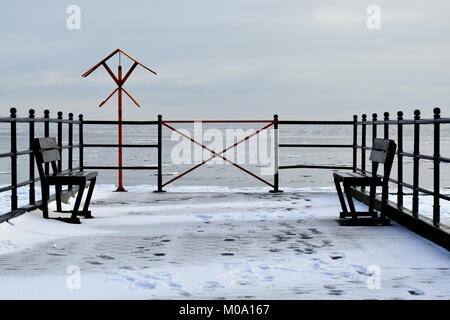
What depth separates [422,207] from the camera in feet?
26.7

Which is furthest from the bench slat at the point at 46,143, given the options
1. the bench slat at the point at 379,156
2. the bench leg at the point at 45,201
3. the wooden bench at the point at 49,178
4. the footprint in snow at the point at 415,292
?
the footprint in snow at the point at 415,292

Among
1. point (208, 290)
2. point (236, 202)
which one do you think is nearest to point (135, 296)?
point (208, 290)

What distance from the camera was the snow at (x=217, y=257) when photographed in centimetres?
355

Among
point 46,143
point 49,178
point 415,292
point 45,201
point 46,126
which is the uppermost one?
point 46,126

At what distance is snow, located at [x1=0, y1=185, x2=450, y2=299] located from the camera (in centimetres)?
355

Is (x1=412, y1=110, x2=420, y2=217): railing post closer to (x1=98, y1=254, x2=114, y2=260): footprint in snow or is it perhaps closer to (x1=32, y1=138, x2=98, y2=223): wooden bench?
(x1=98, y1=254, x2=114, y2=260): footprint in snow

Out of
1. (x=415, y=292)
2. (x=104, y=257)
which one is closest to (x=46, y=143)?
(x=104, y=257)

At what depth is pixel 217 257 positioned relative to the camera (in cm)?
445

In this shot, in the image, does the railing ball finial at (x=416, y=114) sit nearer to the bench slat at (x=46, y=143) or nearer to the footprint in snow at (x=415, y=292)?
the footprint in snow at (x=415, y=292)

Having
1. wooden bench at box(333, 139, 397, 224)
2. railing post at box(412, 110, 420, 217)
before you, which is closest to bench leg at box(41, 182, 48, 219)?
wooden bench at box(333, 139, 397, 224)

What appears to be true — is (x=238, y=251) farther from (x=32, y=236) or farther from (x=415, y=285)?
(x=32, y=236)

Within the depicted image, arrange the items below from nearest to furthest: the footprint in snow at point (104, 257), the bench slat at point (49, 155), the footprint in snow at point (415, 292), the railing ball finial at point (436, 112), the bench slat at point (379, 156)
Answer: the footprint in snow at point (415, 292)
the footprint in snow at point (104, 257)
the railing ball finial at point (436, 112)
the bench slat at point (379, 156)
the bench slat at point (49, 155)

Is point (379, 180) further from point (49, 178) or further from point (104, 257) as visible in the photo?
point (49, 178)
